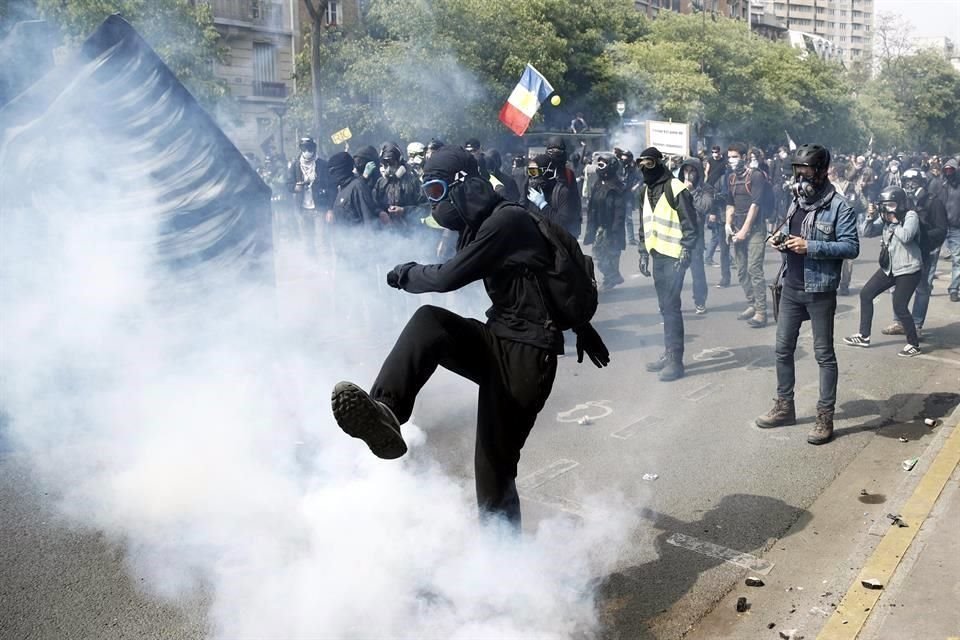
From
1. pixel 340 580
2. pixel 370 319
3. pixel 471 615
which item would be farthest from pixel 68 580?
pixel 370 319

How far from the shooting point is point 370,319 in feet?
29.4

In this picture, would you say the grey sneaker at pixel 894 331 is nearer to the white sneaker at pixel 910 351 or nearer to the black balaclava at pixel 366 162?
the white sneaker at pixel 910 351

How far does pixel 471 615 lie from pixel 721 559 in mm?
1298

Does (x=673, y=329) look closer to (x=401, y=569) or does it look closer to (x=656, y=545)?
(x=656, y=545)

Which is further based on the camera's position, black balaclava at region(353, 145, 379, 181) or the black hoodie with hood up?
black balaclava at region(353, 145, 379, 181)

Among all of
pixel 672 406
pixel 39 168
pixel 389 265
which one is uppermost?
pixel 39 168

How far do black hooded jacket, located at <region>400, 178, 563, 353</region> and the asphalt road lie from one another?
1108mm

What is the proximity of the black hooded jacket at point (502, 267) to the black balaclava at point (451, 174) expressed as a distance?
0.03m

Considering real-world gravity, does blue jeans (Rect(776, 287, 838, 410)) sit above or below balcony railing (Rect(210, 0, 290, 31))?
below

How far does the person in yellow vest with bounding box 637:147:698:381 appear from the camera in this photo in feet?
23.6

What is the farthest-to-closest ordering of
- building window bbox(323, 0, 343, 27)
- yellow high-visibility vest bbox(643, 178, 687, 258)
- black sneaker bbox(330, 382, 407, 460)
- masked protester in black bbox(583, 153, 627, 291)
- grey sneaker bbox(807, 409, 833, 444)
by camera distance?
1. building window bbox(323, 0, 343, 27)
2. masked protester in black bbox(583, 153, 627, 291)
3. yellow high-visibility vest bbox(643, 178, 687, 258)
4. grey sneaker bbox(807, 409, 833, 444)
5. black sneaker bbox(330, 382, 407, 460)

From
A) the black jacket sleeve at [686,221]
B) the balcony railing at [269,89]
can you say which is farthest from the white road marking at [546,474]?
the balcony railing at [269,89]

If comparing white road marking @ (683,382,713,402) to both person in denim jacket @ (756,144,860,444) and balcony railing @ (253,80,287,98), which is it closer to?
person in denim jacket @ (756,144,860,444)

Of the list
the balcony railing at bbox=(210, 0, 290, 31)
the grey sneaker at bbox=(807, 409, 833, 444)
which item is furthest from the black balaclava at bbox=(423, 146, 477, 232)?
the balcony railing at bbox=(210, 0, 290, 31)
